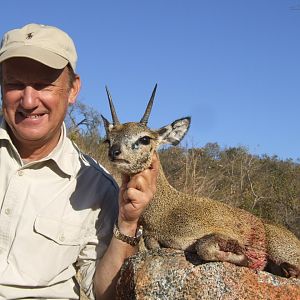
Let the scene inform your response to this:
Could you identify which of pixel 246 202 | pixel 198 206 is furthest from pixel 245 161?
pixel 198 206

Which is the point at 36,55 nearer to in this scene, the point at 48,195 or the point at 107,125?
the point at 107,125

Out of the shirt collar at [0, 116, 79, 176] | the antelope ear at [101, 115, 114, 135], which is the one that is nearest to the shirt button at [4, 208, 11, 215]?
the shirt collar at [0, 116, 79, 176]

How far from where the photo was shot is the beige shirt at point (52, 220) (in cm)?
512

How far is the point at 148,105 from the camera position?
5.69 metres

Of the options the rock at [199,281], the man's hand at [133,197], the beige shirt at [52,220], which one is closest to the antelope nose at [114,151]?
the man's hand at [133,197]

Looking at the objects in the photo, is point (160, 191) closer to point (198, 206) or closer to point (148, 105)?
point (198, 206)

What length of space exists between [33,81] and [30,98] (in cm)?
20

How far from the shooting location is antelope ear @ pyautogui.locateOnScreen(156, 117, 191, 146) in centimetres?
607

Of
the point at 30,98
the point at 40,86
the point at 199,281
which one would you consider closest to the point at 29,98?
the point at 30,98

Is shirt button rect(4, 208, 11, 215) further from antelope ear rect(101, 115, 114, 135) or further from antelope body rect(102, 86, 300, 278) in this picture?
antelope ear rect(101, 115, 114, 135)

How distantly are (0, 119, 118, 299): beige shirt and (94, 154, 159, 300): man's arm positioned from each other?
0.73ft

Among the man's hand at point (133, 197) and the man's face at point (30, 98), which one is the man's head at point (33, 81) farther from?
the man's hand at point (133, 197)

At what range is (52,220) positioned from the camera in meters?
5.33

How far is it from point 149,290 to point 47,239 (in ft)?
4.01
